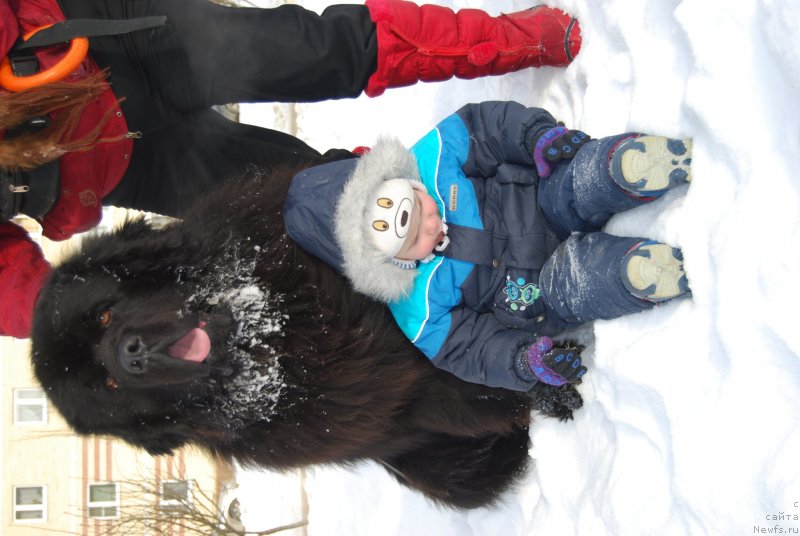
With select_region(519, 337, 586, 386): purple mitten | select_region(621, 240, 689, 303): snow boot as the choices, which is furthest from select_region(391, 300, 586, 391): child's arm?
select_region(621, 240, 689, 303): snow boot

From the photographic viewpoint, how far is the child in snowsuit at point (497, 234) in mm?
1600

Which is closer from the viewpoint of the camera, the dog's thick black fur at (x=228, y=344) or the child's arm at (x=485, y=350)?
the dog's thick black fur at (x=228, y=344)

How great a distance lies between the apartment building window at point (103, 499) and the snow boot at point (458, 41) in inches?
267

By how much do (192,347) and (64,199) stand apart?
619mm

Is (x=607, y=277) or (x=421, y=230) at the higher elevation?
(x=421, y=230)

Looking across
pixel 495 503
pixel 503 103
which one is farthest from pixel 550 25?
pixel 495 503

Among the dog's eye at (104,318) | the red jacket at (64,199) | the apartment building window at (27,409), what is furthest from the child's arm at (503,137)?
the apartment building window at (27,409)

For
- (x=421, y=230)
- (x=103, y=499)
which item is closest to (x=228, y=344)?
(x=421, y=230)

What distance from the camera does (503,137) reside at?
1978mm

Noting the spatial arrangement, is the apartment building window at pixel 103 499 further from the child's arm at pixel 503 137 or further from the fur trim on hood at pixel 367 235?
the child's arm at pixel 503 137

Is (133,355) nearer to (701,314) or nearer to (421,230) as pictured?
(421,230)

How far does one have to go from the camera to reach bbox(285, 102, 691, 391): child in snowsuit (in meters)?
1.60

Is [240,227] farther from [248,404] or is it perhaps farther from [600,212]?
[600,212]

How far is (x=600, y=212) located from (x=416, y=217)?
1.68 feet
